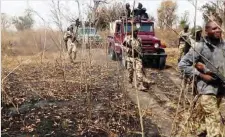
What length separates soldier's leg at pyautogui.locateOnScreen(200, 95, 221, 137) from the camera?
3588 mm

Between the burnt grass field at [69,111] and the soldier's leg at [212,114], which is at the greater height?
the soldier's leg at [212,114]

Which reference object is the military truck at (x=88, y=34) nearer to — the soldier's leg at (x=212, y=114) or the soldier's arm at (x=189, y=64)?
the soldier's arm at (x=189, y=64)


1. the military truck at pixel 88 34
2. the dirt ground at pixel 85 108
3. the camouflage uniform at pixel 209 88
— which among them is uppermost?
the military truck at pixel 88 34

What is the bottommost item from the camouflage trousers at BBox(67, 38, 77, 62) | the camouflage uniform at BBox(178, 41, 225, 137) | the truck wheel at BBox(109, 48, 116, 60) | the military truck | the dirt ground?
the dirt ground

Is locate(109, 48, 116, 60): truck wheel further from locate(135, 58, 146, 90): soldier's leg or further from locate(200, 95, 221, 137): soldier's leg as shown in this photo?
locate(200, 95, 221, 137): soldier's leg

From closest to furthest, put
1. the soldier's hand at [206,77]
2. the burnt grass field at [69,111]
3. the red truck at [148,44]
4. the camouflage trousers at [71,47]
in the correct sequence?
the soldier's hand at [206,77]
the burnt grass field at [69,111]
the red truck at [148,44]
the camouflage trousers at [71,47]

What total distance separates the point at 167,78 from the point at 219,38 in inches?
318

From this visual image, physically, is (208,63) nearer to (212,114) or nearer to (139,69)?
(212,114)

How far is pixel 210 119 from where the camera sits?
3615mm

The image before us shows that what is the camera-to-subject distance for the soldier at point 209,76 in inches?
139

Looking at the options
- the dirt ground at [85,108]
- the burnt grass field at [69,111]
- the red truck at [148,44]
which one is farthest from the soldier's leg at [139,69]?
the red truck at [148,44]

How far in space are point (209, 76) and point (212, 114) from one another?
37 cm

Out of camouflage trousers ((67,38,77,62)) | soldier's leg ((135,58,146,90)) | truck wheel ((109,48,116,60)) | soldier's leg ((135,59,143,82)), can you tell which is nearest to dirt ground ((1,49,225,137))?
soldier's leg ((135,58,146,90))

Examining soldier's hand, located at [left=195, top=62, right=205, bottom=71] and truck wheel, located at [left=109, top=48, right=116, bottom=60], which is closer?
soldier's hand, located at [left=195, top=62, right=205, bottom=71]
